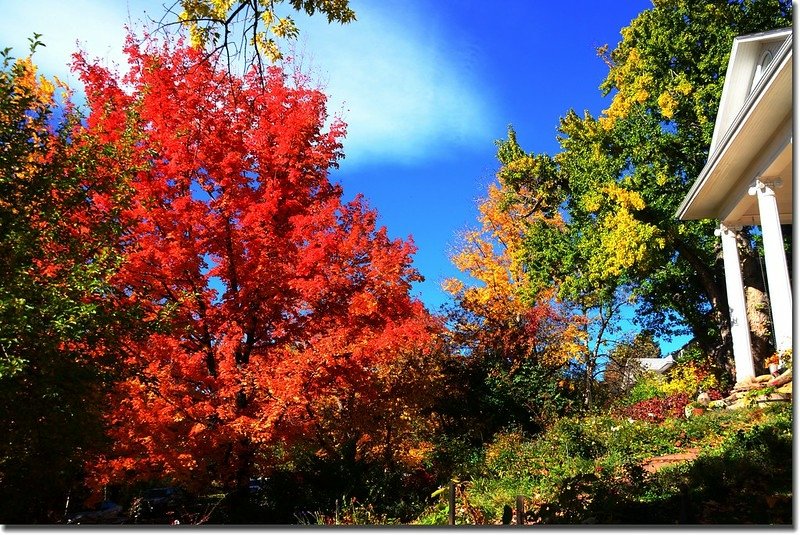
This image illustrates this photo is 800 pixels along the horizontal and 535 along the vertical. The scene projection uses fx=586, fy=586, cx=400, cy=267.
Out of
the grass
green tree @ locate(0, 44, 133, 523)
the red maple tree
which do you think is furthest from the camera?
the red maple tree

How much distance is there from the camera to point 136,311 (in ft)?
17.9

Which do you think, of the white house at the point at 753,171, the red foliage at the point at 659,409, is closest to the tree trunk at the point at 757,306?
the white house at the point at 753,171

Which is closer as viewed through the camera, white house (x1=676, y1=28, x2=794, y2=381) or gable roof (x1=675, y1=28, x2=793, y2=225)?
gable roof (x1=675, y1=28, x2=793, y2=225)

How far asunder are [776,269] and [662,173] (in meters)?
4.98

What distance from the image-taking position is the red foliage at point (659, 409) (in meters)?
10.6

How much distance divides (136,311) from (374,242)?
523 cm

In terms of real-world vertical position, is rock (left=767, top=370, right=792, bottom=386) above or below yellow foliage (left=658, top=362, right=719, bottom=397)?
below

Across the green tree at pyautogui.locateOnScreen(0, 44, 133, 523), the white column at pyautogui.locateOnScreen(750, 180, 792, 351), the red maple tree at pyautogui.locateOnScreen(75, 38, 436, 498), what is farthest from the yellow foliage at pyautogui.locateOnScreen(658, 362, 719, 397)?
the green tree at pyautogui.locateOnScreen(0, 44, 133, 523)

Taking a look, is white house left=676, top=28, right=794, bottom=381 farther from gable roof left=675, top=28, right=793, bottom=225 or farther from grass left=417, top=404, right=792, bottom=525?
grass left=417, top=404, right=792, bottom=525

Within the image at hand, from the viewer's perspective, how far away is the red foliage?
418 inches

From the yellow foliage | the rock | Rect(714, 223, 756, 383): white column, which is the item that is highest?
Rect(714, 223, 756, 383): white column

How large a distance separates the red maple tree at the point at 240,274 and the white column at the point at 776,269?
545 cm

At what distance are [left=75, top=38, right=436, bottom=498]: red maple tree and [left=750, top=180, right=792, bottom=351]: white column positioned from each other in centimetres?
545

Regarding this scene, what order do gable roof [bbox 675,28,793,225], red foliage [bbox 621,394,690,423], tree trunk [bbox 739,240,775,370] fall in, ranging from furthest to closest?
tree trunk [bbox 739,240,775,370]
red foliage [bbox 621,394,690,423]
gable roof [bbox 675,28,793,225]
